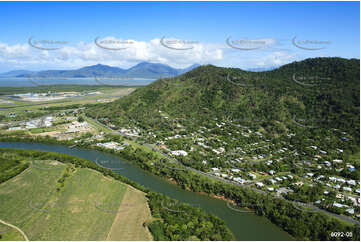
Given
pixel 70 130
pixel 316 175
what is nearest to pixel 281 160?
pixel 316 175

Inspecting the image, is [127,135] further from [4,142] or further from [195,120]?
[4,142]

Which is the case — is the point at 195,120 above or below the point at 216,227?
above

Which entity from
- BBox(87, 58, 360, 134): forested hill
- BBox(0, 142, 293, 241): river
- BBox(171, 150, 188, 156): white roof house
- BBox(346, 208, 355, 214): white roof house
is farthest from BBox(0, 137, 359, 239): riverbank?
BBox(87, 58, 360, 134): forested hill

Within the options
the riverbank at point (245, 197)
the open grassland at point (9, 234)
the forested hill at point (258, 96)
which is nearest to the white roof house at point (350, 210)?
the riverbank at point (245, 197)

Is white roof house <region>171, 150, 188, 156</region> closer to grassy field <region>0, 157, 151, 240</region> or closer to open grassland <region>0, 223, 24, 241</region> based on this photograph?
grassy field <region>0, 157, 151, 240</region>

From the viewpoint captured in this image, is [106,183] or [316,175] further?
[316,175]

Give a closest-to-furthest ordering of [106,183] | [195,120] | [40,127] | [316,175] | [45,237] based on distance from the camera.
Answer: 1. [45,237]
2. [106,183]
3. [316,175]
4. [40,127]
5. [195,120]

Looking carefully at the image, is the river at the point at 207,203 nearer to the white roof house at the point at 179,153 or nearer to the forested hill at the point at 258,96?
the white roof house at the point at 179,153
